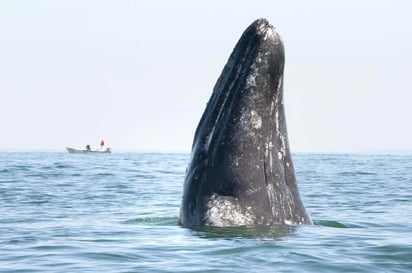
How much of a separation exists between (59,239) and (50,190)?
415 inches

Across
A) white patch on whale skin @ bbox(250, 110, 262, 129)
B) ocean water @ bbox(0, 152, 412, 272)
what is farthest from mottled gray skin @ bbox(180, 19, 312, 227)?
ocean water @ bbox(0, 152, 412, 272)

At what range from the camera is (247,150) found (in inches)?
377

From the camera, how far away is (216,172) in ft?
31.2

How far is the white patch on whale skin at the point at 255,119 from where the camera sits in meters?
9.62

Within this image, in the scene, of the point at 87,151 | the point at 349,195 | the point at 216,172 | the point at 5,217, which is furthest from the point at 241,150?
the point at 87,151

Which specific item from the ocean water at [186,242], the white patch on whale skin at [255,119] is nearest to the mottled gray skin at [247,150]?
the white patch on whale skin at [255,119]

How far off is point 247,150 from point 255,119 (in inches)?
13.7

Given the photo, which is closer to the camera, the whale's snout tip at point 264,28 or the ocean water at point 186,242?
the ocean water at point 186,242

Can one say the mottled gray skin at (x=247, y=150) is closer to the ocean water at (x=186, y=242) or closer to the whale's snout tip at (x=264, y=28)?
the whale's snout tip at (x=264, y=28)

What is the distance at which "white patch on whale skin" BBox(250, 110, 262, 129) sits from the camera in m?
9.62

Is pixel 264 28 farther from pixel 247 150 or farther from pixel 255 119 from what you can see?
pixel 247 150

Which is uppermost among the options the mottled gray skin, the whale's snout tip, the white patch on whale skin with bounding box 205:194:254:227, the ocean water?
the whale's snout tip

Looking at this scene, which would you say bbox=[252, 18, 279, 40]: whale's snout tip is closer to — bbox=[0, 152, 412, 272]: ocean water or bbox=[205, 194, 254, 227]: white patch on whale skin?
bbox=[205, 194, 254, 227]: white patch on whale skin

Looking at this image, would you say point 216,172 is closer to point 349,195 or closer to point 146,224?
point 146,224
